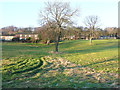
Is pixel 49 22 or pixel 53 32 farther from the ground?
pixel 49 22

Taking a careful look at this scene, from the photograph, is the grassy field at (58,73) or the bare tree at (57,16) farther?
the bare tree at (57,16)

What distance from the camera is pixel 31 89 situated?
5.64 m

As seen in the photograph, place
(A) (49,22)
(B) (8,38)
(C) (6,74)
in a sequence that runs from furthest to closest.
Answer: (B) (8,38)
(A) (49,22)
(C) (6,74)

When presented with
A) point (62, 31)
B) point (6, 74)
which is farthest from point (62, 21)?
point (6, 74)

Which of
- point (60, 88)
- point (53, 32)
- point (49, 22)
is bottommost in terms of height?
point (60, 88)

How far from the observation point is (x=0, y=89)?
18.4 ft

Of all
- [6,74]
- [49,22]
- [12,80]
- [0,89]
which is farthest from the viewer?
[49,22]

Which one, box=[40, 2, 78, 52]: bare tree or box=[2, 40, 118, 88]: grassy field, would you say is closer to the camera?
box=[2, 40, 118, 88]: grassy field

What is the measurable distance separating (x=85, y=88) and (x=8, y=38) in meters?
48.4

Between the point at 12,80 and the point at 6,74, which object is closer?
the point at 12,80

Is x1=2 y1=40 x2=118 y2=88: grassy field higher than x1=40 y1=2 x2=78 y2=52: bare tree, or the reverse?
x1=40 y1=2 x2=78 y2=52: bare tree

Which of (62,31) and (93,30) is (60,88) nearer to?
(62,31)

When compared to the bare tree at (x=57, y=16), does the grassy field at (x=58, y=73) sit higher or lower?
lower

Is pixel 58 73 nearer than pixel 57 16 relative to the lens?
Yes
